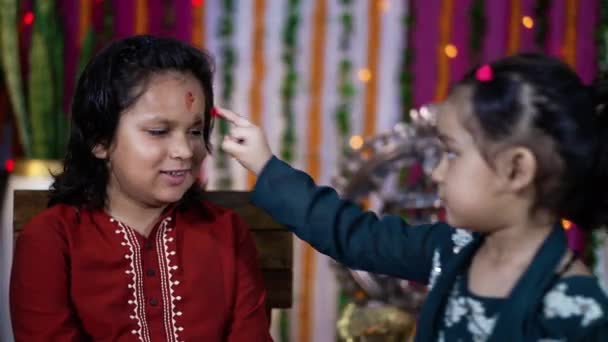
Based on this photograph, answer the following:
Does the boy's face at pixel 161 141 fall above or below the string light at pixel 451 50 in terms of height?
below

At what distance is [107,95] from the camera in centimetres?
161

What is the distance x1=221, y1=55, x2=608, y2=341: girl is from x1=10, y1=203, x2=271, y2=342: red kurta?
291 millimetres

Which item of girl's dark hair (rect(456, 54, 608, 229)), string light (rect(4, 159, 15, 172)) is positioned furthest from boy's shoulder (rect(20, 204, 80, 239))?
string light (rect(4, 159, 15, 172))

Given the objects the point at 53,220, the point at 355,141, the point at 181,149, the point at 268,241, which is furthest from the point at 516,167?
the point at 355,141

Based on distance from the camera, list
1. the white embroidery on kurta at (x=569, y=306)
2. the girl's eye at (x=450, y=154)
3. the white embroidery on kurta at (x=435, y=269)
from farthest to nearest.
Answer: the white embroidery on kurta at (x=435, y=269)
the girl's eye at (x=450, y=154)
the white embroidery on kurta at (x=569, y=306)

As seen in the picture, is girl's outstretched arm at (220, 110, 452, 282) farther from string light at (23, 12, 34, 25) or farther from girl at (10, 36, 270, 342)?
string light at (23, 12, 34, 25)

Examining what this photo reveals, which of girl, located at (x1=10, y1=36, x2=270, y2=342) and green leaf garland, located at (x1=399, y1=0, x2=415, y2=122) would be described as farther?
green leaf garland, located at (x1=399, y1=0, x2=415, y2=122)

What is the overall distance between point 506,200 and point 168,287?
27.1 inches

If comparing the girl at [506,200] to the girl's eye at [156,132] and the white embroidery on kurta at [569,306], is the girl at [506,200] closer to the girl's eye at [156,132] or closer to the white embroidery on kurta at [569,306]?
the white embroidery on kurta at [569,306]

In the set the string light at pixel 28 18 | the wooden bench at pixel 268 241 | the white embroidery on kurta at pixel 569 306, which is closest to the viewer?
the white embroidery on kurta at pixel 569 306

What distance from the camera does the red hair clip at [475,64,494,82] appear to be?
49.9 inches

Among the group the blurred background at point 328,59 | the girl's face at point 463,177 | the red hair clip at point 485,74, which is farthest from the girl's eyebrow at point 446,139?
the blurred background at point 328,59

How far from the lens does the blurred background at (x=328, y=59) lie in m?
3.34

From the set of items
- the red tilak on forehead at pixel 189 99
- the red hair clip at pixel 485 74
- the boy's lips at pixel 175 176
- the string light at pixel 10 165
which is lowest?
the string light at pixel 10 165
